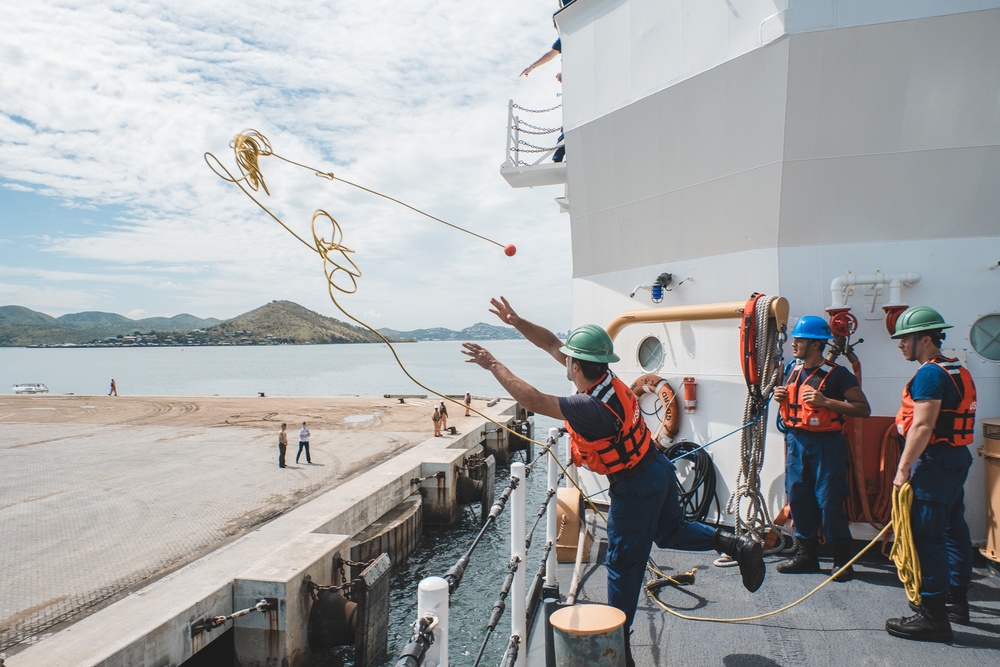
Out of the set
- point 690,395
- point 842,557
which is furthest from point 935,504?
point 690,395

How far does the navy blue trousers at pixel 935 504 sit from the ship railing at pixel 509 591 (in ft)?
7.24

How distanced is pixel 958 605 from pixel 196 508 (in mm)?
10595

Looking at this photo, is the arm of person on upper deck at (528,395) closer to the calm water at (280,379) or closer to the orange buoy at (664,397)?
the orange buoy at (664,397)

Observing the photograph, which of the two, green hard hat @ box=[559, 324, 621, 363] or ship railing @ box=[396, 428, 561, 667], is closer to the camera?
ship railing @ box=[396, 428, 561, 667]

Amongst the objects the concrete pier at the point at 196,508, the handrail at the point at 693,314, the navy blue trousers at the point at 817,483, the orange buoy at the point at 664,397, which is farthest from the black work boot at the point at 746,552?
the concrete pier at the point at 196,508

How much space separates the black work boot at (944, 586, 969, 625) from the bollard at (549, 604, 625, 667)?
241 cm

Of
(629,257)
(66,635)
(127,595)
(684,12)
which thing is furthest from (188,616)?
(684,12)

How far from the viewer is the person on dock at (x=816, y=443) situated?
4141mm

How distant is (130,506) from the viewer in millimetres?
10164

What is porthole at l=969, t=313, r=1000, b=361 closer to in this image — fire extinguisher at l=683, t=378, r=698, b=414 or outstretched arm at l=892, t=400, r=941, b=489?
outstretched arm at l=892, t=400, r=941, b=489

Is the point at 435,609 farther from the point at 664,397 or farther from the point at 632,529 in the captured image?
the point at 664,397

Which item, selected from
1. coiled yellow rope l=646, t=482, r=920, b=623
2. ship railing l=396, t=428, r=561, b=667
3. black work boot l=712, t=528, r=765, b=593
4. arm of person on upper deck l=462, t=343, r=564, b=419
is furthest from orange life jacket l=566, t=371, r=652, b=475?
coiled yellow rope l=646, t=482, r=920, b=623

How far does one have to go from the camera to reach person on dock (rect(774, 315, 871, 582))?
4141 mm

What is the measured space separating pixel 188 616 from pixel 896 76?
7874 millimetres
